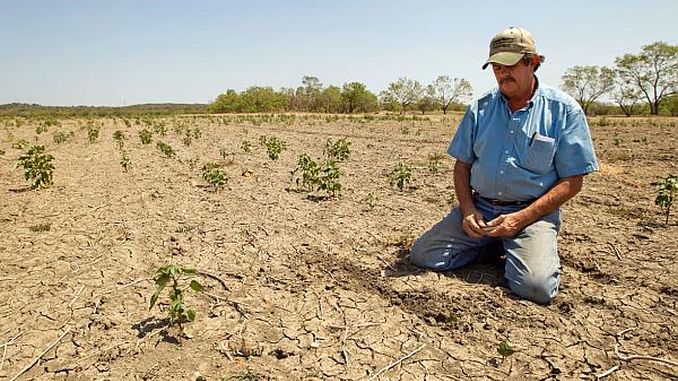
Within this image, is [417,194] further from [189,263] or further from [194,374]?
[194,374]

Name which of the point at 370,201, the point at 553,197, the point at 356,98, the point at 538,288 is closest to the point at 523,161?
the point at 553,197

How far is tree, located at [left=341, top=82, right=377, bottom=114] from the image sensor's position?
6838cm

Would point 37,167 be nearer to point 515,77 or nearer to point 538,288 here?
point 515,77

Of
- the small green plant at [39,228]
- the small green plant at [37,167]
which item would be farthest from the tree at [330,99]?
the small green plant at [39,228]

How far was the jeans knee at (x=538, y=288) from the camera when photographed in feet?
9.57

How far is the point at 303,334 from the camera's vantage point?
8.93 feet

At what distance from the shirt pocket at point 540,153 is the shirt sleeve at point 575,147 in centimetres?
7

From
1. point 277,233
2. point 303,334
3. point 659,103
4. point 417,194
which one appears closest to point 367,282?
point 303,334

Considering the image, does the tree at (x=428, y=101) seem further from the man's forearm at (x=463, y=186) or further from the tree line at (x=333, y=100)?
the man's forearm at (x=463, y=186)

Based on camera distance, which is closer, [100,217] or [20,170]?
[100,217]

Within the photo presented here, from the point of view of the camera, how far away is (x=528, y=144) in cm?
310

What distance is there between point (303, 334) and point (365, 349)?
1.30 feet

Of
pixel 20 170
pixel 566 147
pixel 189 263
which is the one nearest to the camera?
pixel 566 147

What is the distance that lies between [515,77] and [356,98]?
219 ft
